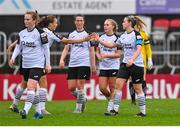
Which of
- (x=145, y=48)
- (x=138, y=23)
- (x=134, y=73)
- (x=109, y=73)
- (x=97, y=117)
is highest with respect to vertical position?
(x=138, y=23)

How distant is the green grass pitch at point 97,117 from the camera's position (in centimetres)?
1631

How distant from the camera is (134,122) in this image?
54.3ft

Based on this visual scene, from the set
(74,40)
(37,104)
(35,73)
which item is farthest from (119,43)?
(37,104)

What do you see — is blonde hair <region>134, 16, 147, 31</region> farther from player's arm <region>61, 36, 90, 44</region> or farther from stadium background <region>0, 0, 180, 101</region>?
stadium background <region>0, 0, 180, 101</region>

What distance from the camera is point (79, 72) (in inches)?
770

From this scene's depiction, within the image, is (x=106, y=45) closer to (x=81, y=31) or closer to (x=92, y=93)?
(x=81, y=31)

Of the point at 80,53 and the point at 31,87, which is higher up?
the point at 80,53

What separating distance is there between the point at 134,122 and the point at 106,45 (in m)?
2.48

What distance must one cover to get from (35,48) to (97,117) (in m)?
1.97

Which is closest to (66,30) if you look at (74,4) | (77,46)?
(74,4)

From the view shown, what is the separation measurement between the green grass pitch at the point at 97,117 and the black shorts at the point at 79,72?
80 cm

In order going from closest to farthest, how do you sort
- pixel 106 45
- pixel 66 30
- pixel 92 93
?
pixel 106 45
pixel 92 93
pixel 66 30

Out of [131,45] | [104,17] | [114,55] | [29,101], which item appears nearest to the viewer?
[29,101]

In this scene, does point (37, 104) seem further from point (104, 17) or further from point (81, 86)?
point (104, 17)
